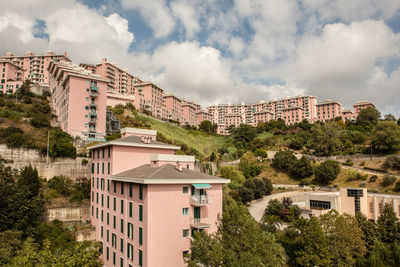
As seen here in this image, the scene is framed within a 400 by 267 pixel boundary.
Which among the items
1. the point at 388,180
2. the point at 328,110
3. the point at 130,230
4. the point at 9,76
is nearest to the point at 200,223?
the point at 130,230

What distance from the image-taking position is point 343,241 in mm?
24703

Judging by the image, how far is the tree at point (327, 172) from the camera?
49844 mm

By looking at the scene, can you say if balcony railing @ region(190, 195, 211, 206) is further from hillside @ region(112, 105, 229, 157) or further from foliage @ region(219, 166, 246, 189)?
hillside @ region(112, 105, 229, 157)

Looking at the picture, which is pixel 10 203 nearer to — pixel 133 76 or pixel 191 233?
pixel 191 233

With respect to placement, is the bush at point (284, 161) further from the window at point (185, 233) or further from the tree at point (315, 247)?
the window at point (185, 233)

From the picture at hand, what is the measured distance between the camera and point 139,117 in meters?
71.2

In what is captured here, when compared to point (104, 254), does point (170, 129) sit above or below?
above

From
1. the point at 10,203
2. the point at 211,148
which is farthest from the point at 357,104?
the point at 10,203

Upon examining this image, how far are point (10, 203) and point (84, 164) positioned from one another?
1447cm

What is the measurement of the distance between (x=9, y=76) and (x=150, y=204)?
83063 mm

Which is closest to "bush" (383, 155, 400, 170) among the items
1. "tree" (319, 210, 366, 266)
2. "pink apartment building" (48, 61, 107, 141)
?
"tree" (319, 210, 366, 266)

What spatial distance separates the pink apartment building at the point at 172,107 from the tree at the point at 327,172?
2428 inches

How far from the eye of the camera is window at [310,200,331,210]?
36266mm

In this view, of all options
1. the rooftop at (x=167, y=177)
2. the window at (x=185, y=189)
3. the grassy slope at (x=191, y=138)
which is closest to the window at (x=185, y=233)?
the window at (x=185, y=189)
